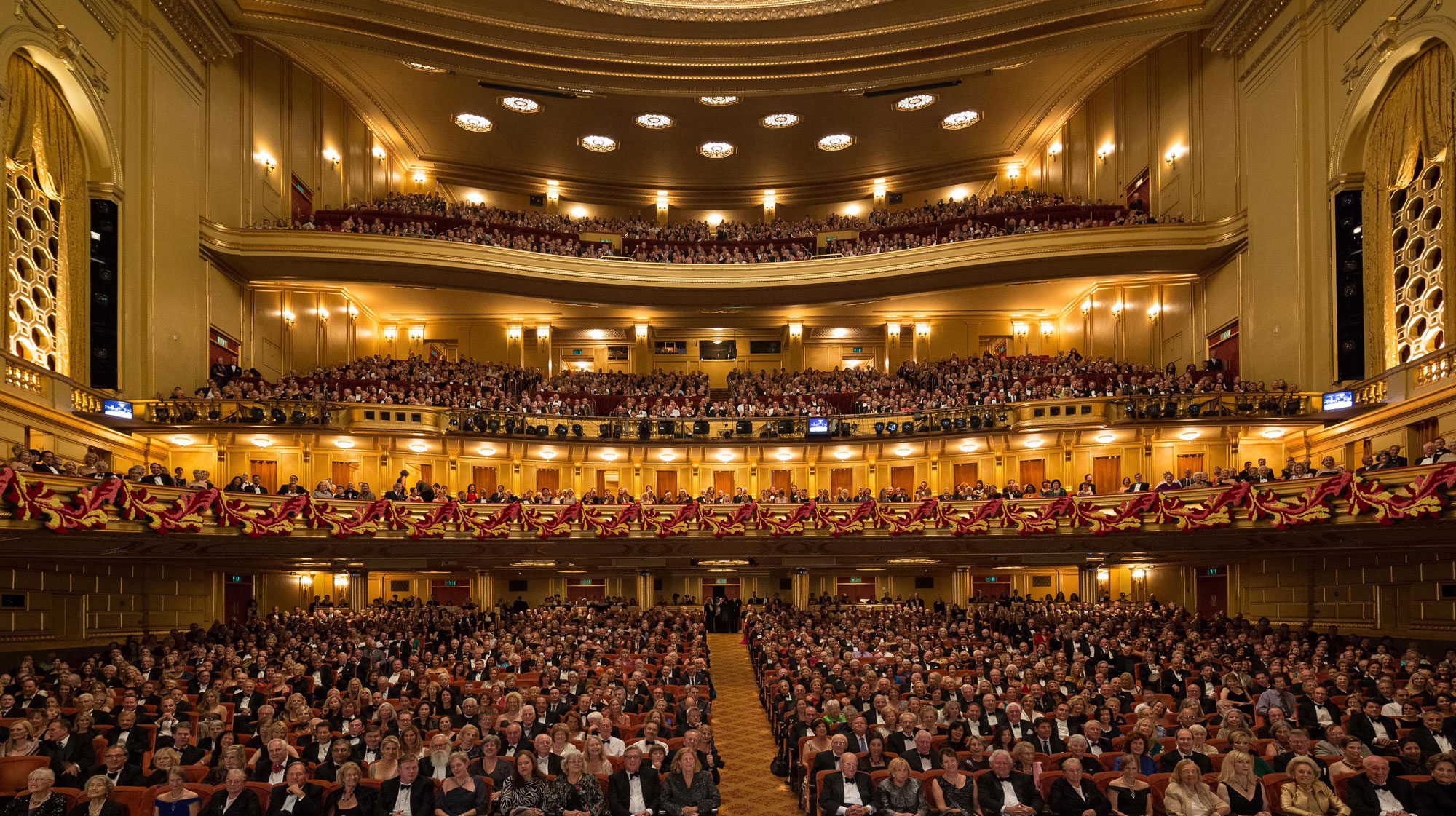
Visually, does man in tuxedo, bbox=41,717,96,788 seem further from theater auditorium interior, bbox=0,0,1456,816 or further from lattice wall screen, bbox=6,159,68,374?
lattice wall screen, bbox=6,159,68,374

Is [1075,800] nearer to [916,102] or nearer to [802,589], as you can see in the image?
[802,589]

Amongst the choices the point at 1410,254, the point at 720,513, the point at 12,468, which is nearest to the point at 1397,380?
the point at 1410,254

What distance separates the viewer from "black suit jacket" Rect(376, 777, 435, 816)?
6629 millimetres

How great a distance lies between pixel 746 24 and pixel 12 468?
18165mm

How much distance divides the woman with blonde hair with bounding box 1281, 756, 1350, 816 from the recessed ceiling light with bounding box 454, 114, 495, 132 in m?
26.0

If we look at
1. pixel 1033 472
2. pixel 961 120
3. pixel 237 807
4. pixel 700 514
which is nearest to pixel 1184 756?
pixel 237 807

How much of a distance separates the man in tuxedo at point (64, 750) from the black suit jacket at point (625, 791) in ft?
13.7

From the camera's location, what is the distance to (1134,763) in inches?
270

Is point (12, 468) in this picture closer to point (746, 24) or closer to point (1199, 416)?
point (746, 24)

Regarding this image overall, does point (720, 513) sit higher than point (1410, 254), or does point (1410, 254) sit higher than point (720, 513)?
point (1410, 254)

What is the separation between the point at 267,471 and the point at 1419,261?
22530 millimetres

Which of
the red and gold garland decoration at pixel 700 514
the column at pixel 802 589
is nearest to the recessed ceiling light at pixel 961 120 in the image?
the column at pixel 802 589

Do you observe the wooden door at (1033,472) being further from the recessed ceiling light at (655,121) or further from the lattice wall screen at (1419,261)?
the recessed ceiling light at (655,121)

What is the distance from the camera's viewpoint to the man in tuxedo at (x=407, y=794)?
6.61 meters
